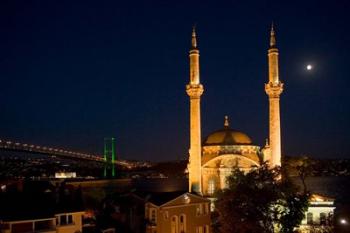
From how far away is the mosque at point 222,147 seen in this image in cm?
4181

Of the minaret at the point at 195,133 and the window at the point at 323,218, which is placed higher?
the minaret at the point at 195,133

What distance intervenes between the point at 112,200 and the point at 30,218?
1543 cm

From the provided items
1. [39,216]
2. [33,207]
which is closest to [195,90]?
[33,207]

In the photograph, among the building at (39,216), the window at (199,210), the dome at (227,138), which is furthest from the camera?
the dome at (227,138)

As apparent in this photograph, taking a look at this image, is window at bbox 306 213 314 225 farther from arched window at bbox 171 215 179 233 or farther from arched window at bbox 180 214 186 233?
arched window at bbox 171 215 179 233

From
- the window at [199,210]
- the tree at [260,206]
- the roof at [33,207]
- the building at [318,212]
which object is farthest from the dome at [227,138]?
the roof at [33,207]

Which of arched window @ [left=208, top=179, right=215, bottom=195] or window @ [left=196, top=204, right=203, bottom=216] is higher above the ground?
arched window @ [left=208, top=179, right=215, bottom=195]

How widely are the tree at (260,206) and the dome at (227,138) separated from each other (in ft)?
59.7

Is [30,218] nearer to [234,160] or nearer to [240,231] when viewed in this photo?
[240,231]

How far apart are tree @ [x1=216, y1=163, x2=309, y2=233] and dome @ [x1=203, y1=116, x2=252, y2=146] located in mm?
18204

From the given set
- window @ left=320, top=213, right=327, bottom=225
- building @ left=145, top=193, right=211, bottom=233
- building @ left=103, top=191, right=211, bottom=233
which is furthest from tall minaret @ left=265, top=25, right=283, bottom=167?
building @ left=145, top=193, right=211, bottom=233

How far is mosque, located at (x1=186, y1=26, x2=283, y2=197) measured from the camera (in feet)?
137

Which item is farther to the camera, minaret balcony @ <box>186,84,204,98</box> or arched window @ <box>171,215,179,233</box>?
minaret balcony @ <box>186,84,204,98</box>

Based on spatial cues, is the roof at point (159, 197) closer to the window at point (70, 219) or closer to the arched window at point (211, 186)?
the window at point (70, 219)
